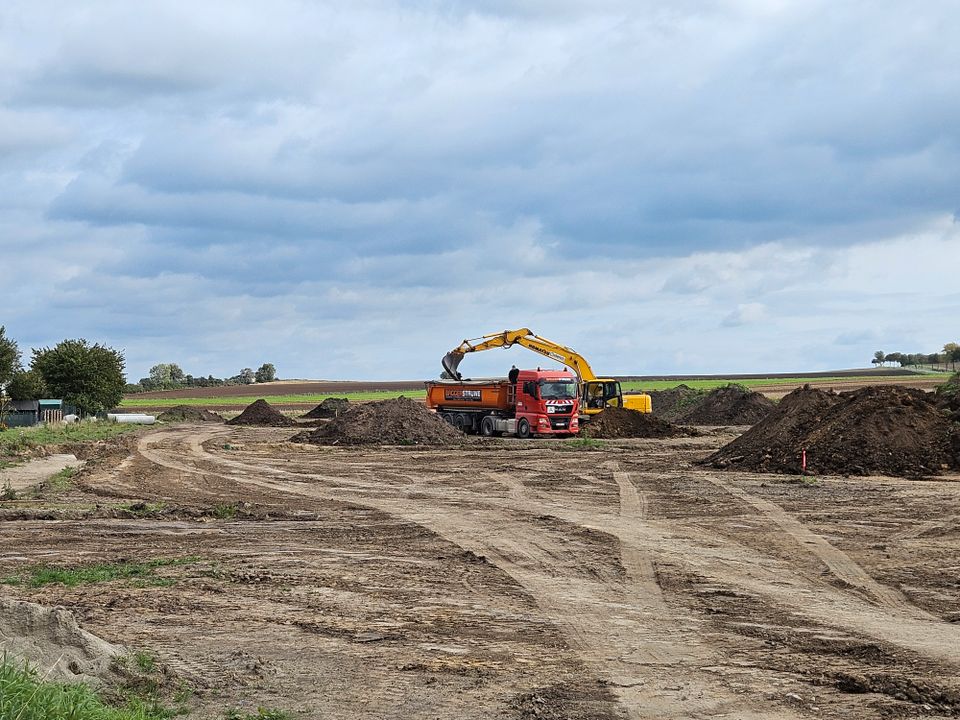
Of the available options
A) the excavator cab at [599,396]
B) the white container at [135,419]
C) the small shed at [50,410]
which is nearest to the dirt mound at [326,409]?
the white container at [135,419]

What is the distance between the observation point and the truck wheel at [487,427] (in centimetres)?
4784

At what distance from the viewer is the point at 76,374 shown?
78.0 m

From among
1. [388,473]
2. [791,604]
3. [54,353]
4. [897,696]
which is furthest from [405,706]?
[54,353]

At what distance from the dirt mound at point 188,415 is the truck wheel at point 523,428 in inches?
1550

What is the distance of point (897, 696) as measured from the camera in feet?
28.2

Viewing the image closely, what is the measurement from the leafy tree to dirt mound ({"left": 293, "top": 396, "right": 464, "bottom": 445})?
108ft

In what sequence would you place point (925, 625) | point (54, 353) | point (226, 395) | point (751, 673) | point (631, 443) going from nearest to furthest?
point (751, 673)
point (925, 625)
point (631, 443)
point (54, 353)
point (226, 395)

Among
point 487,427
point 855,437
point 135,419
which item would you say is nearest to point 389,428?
point 487,427

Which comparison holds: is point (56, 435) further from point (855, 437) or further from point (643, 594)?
point (643, 594)

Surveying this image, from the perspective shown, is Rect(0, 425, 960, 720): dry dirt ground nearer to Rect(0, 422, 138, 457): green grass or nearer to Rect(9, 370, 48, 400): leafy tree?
Rect(0, 422, 138, 457): green grass

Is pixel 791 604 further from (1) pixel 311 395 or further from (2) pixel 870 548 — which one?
(1) pixel 311 395

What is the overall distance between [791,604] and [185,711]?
7.10 metres

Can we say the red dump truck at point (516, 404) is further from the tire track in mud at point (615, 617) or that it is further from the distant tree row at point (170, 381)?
the distant tree row at point (170, 381)

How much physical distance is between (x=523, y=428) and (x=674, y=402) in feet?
98.0
